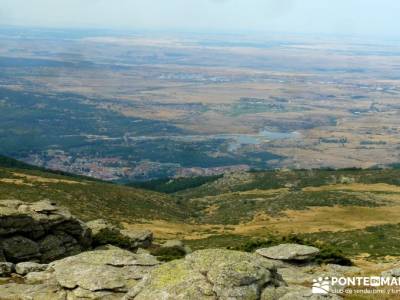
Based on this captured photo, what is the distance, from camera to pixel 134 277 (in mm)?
26750

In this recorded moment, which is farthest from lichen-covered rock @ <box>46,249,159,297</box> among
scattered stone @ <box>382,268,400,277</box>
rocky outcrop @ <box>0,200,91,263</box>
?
scattered stone @ <box>382,268,400,277</box>

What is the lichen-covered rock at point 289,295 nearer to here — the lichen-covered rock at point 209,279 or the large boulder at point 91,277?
the lichen-covered rock at point 209,279

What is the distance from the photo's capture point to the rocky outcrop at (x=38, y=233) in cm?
3491

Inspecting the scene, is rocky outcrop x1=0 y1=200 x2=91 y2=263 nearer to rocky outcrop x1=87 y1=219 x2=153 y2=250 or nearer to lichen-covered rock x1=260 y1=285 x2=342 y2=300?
rocky outcrop x1=87 y1=219 x2=153 y2=250

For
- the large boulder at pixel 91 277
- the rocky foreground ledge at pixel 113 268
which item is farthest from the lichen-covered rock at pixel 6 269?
the large boulder at pixel 91 277

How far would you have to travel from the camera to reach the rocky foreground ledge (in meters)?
21.9

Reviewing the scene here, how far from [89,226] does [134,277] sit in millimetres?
15855

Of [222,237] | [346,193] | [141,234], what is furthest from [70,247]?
[346,193]

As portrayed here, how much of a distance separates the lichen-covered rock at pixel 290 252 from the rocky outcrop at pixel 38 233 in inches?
497

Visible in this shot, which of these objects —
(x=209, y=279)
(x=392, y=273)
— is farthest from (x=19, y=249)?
(x=392, y=273)

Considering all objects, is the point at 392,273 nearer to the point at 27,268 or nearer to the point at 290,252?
the point at 290,252

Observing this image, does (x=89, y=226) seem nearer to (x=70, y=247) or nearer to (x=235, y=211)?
(x=70, y=247)

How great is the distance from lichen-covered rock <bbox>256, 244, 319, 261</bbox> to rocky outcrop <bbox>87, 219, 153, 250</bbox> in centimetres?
1124

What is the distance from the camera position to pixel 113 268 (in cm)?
2716
